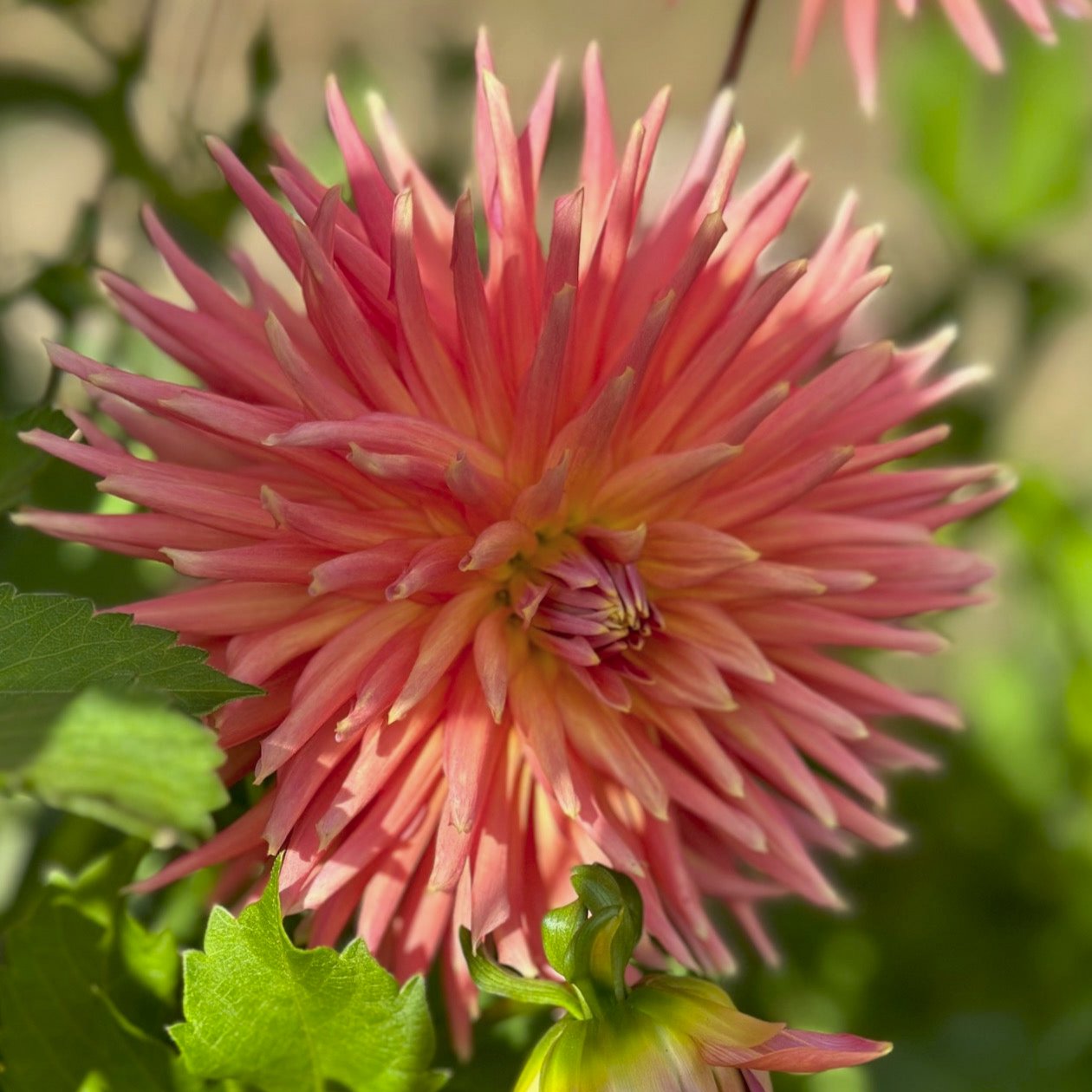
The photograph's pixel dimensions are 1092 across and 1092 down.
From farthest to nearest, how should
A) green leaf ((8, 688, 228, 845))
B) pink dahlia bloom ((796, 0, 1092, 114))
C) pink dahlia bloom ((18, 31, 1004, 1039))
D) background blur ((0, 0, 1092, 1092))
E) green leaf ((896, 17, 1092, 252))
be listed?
green leaf ((896, 17, 1092, 252)) → background blur ((0, 0, 1092, 1092)) → pink dahlia bloom ((796, 0, 1092, 114)) → pink dahlia bloom ((18, 31, 1004, 1039)) → green leaf ((8, 688, 228, 845))

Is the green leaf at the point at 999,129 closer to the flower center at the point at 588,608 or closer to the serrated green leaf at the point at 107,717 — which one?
the flower center at the point at 588,608

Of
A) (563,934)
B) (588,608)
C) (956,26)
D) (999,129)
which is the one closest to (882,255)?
(999,129)

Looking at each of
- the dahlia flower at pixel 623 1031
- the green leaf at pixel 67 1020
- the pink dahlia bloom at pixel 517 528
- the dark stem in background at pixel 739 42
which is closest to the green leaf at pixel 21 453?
Answer: the pink dahlia bloom at pixel 517 528

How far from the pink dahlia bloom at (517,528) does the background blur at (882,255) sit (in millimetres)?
162

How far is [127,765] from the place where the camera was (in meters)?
0.33

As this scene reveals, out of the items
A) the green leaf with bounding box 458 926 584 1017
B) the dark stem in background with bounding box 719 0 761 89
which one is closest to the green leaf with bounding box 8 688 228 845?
the green leaf with bounding box 458 926 584 1017

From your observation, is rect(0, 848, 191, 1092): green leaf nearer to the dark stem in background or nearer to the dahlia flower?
the dahlia flower

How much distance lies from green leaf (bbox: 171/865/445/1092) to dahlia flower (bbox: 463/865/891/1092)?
0.13 ft

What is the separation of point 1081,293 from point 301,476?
3.26 feet

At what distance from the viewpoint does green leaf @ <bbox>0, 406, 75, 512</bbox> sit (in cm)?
49

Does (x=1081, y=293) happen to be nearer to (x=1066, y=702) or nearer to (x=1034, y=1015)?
(x=1066, y=702)

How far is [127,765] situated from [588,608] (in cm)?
20

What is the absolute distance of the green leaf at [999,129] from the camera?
41.1 inches

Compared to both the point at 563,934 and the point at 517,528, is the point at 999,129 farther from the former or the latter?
the point at 563,934
